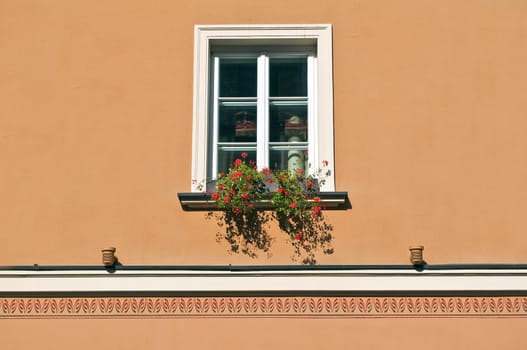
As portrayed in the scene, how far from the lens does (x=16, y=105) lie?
8.36 meters

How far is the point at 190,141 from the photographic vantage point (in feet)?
26.9

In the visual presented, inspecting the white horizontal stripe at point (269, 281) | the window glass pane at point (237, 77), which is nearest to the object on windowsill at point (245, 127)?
the window glass pane at point (237, 77)

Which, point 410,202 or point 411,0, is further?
point 411,0

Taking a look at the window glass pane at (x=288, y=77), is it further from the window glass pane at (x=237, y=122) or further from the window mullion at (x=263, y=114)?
the window glass pane at (x=237, y=122)

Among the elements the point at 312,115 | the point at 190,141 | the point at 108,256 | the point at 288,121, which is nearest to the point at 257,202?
the point at 190,141

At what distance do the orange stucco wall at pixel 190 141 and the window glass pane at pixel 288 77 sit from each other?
1.38 feet

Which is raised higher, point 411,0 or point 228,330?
point 411,0

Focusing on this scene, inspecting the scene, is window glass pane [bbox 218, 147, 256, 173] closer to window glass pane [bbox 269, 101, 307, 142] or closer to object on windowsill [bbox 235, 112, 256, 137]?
object on windowsill [bbox 235, 112, 256, 137]

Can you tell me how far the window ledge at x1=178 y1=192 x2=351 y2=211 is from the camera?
792cm

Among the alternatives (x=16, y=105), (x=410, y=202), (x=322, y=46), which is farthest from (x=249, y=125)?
(x=16, y=105)

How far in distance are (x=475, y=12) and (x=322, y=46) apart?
1.56 m

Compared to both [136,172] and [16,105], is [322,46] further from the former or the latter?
[16,105]

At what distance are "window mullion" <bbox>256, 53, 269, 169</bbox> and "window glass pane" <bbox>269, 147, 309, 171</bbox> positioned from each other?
0.08 metres

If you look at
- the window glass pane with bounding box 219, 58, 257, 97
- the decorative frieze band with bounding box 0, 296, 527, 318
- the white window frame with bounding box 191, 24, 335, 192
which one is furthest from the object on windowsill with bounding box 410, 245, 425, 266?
the window glass pane with bounding box 219, 58, 257, 97
